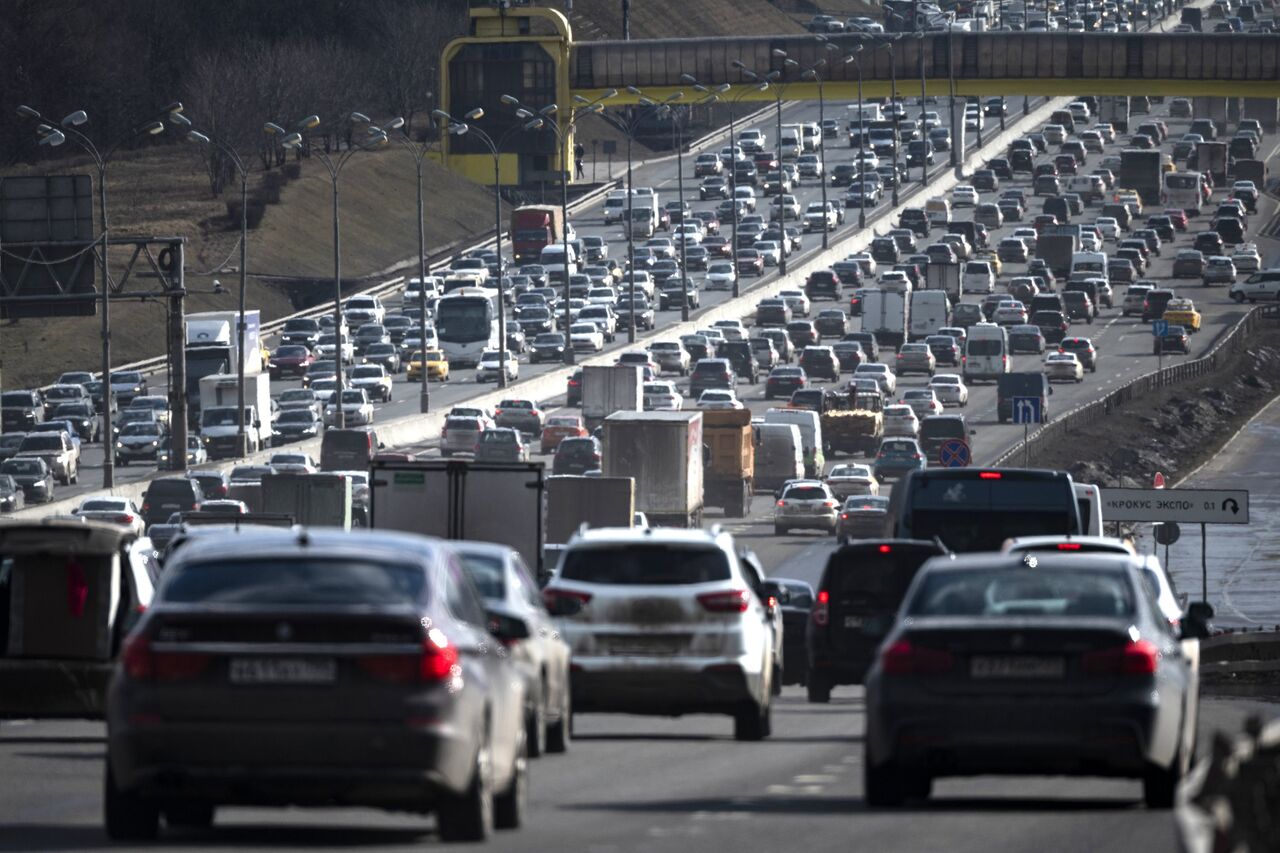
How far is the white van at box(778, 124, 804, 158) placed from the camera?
543 feet

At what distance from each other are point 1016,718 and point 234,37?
158768 mm

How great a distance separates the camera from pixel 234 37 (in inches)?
6629

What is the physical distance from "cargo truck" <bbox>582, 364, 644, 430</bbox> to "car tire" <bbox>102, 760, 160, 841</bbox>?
6805cm

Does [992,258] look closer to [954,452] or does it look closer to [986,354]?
[986,354]

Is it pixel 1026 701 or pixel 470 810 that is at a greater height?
pixel 1026 701

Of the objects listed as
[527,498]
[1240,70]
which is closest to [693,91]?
[1240,70]

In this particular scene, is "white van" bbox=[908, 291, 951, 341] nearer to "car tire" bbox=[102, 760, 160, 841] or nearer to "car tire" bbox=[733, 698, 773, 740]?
"car tire" bbox=[733, 698, 773, 740]

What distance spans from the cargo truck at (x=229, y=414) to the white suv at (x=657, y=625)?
189ft

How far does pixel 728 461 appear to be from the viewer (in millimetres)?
67812

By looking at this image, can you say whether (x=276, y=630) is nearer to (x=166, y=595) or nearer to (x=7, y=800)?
(x=166, y=595)

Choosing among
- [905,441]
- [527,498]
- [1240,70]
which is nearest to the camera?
[527,498]

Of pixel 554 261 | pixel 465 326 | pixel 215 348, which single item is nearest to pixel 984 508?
pixel 215 348

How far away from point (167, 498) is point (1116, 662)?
5004 centimetres

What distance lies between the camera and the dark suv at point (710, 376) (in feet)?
297
